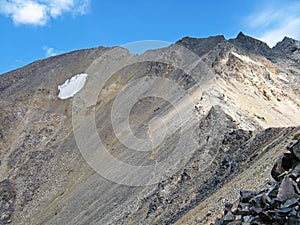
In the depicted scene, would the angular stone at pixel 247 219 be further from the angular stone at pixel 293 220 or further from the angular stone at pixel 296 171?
the angular stone at pixel 296 171

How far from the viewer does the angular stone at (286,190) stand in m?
9.73

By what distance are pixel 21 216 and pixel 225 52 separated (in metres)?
29.7

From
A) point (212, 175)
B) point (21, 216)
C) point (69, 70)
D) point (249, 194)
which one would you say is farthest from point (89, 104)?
point (249, 194)

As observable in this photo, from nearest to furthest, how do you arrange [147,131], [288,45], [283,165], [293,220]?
[293,220] < [283,165] < [147,131] < [288,45]

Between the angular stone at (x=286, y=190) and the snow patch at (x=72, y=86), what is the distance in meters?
61.1

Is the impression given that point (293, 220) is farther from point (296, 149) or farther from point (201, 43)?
point (201, 43)

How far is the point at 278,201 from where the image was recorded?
978 centimetres

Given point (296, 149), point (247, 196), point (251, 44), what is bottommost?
point (247, 196)

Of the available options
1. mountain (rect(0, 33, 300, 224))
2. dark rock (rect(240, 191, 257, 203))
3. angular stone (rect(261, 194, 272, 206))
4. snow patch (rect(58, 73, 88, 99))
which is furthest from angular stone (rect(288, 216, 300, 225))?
snow patch (rect(58, 73, 88, 99))

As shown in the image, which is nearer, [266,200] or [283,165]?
[266,200]

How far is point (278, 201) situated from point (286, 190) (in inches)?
13.7

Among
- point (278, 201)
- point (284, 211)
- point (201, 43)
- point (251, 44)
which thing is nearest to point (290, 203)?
point (284, 211)

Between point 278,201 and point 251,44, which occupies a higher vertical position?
point 251,44

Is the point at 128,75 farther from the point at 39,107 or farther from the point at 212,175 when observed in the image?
the point at 212,175
